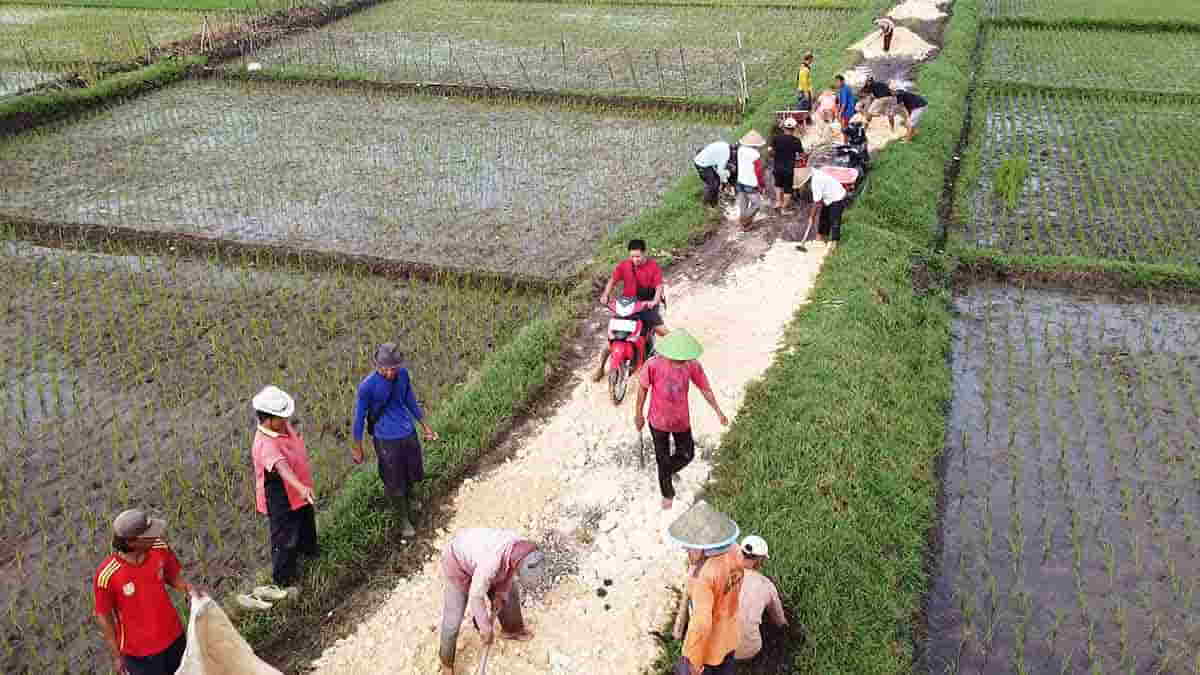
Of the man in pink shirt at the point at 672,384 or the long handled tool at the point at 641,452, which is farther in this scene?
the long handled tool at the point at 641,452

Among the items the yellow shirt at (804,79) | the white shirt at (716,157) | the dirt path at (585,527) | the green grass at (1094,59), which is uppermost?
the yellow shirt at (804,79)

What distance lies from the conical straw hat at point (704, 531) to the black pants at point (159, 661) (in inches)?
97.0

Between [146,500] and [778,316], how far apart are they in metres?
5.58

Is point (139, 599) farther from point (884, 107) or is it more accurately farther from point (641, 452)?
point (884, 107)

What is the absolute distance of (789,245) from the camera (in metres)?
10.2

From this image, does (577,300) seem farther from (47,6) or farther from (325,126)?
(47,6)

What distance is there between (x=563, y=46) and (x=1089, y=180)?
36.7 ft

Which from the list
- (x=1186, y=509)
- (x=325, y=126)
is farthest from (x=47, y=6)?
(x=1186, y=509)

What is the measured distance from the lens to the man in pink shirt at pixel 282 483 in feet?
16.7

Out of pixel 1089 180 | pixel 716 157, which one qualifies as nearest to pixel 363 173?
pixel 716 157

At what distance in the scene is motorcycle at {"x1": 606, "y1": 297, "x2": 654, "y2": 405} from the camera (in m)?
7.25

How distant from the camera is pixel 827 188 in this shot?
974 centimetres

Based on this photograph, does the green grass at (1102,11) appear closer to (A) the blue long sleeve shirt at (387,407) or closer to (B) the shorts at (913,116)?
(B) the shorts at (913,116)

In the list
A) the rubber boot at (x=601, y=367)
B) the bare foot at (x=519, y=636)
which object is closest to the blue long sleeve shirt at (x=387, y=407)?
the bare foot at (x=519, y=636)
